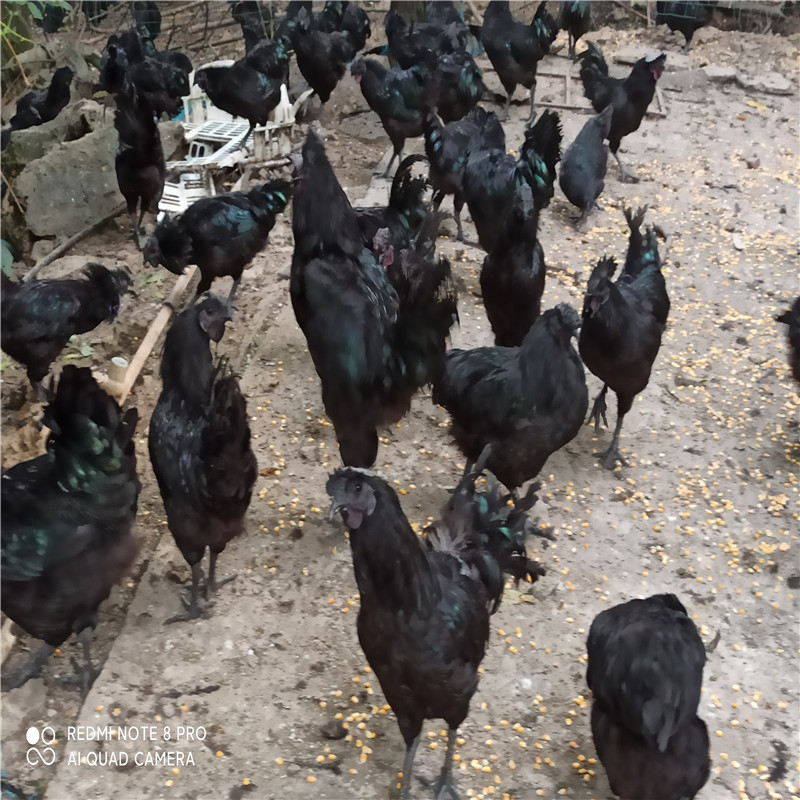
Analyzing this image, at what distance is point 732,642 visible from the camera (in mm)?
3510

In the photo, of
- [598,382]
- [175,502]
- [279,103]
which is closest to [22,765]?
[175,502]

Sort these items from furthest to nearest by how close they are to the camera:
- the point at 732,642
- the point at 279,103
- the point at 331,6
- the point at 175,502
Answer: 1. the point at 331,6
2. the point at 279,103
3. the point at 732,642
4. the point at 175,502

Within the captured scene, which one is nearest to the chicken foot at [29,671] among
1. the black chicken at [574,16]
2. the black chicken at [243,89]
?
the black chicken at [243,89]

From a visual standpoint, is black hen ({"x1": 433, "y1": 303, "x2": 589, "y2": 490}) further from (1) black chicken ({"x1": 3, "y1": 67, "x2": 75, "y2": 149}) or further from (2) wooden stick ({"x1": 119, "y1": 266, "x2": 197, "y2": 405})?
(1) black chicken ({"x1": 3, "y1": 67, "x2": 75, "y2": 149})

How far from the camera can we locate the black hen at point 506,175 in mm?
5160

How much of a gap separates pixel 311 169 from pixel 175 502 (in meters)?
1.91

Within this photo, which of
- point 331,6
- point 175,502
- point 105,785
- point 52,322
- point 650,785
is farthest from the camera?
point 331,6

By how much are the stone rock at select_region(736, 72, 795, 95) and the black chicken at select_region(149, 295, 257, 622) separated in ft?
31.3

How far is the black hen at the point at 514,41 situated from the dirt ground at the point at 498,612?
3.24 metres

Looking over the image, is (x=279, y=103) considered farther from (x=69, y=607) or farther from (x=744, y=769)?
(x=744, y=769)

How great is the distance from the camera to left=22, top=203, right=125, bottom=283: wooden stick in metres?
6.24

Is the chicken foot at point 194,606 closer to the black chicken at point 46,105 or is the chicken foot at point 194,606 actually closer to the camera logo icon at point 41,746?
the camera logo icon at point 41,746

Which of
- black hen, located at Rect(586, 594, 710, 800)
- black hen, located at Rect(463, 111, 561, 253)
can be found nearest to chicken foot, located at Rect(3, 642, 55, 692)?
black hen, located at Rect(586, 594, 710, 800)

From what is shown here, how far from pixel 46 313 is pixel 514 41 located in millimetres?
6497
